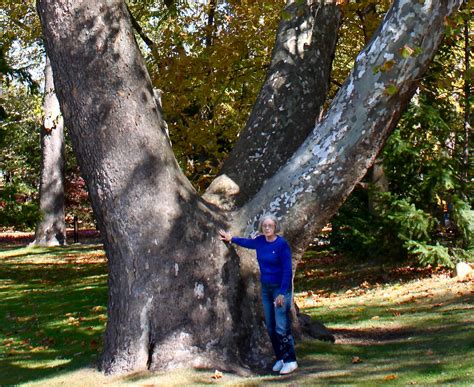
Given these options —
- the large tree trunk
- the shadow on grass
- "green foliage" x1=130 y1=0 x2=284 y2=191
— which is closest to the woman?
the shadow on grass

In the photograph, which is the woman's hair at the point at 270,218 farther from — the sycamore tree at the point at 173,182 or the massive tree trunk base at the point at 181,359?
the massive tree trunk base at the point at 181,359

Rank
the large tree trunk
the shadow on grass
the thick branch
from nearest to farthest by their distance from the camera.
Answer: the thick branch < the shadow on grass < the large tree trunk

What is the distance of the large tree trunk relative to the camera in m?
27.2

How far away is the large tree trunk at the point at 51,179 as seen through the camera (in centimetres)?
2725

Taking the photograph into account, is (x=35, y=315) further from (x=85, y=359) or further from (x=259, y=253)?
(x=259, y=253)

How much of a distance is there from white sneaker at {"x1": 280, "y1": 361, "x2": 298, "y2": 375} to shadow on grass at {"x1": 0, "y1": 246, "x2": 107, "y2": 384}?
2.33 meters

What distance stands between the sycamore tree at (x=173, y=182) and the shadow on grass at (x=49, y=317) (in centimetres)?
150

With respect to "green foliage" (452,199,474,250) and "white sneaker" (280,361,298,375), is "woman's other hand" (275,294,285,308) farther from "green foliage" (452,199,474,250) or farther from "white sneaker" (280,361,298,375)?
"green foliage" (452,199,474,250)

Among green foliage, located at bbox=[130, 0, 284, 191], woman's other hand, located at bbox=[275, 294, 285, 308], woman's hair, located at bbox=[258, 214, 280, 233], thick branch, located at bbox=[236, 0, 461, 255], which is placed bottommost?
woman's other hand, located at bbox=[275, 294, 285, 308]

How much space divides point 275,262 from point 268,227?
341 millimetres

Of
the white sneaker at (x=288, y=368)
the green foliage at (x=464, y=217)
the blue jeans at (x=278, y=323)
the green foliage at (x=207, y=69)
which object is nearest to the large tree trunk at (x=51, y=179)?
the green foliage at (x=207, y=69)

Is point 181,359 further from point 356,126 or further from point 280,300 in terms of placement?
point 356,126

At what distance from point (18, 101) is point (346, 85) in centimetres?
2930

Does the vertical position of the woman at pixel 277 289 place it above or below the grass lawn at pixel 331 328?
above
